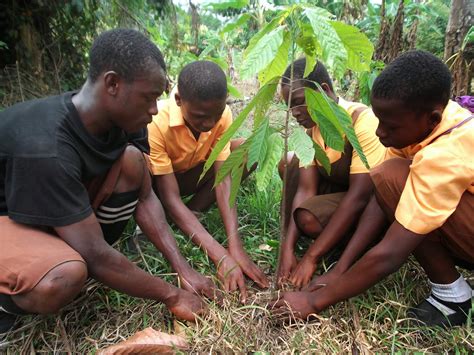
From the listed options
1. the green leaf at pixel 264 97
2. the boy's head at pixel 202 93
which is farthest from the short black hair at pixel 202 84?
the green leaf at pixel 264 97

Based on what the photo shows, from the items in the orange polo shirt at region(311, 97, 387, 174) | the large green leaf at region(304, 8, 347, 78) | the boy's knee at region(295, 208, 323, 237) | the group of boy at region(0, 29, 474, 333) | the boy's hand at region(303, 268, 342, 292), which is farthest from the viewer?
the boy's knee at region(295, 208, 323, 237)

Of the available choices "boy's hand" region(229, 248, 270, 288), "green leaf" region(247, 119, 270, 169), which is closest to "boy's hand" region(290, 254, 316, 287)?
"boy's hand" region(229, 248, 270, 288)

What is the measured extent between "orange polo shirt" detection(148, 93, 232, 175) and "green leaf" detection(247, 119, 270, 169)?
728 mm

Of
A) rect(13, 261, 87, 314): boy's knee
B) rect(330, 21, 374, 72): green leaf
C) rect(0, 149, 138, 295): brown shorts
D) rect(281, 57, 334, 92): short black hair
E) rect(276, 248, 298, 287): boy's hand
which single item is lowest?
rect(276, 248, 298, 287): boy's hand

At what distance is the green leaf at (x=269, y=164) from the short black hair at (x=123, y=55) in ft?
1.61

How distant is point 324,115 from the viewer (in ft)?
3.83

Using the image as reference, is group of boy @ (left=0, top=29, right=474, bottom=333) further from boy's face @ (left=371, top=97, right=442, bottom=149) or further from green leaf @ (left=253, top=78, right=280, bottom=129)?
green leaf @ (left=253, top=78, right=280, bottom=129)

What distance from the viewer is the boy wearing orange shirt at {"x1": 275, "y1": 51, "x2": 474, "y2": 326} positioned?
1200 millimetres

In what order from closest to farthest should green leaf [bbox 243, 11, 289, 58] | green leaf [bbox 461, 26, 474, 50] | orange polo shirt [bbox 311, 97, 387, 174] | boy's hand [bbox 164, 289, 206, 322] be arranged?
green leaf [bbox 243, 11, 289, 58] → boy's hand [bbox 164, 289, 206, 322] → orange polo shirt [bbox 311, 97, 387, 174] → green leaf [bbox 461, 26, 474, 50]

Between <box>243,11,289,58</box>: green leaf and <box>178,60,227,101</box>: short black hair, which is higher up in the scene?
<box>243,11,289,58</box>: green leaf

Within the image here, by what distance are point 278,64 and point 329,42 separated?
246mm

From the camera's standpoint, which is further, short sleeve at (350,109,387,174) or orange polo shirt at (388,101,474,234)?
short sleeve at (350,109,387,174)

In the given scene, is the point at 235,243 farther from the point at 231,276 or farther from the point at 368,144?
the point at 368,144

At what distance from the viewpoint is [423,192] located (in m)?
1.20
